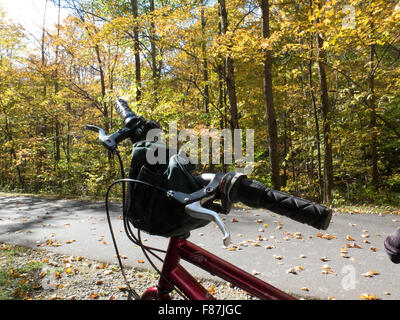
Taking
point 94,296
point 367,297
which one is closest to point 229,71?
point 367,297

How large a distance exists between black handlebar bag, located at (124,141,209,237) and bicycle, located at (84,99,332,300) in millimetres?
41

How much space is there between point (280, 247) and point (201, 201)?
3787 mm

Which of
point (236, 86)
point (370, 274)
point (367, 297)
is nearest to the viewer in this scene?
point (367, 297)

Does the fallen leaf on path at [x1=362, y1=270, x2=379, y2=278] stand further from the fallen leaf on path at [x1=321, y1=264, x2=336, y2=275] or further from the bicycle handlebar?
the bicycle handlebar

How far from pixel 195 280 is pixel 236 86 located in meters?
12.2

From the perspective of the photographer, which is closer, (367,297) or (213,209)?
(213,209)

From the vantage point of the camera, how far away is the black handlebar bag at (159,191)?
110 centimetres

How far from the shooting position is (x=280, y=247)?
4.29 meters

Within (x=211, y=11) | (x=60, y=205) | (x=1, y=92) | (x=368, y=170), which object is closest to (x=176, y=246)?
(x=60, y=205)

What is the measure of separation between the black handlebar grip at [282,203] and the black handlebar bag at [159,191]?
0.21 meters

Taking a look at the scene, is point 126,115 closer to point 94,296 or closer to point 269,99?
point 94,296

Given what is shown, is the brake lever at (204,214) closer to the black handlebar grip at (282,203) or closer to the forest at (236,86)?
the black handlebar grip at (282,203)

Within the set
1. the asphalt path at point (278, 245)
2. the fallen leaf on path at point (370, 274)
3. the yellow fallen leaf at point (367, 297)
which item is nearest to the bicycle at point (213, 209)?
the asphalt path at point (278, 245)

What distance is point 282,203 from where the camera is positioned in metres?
0.92
